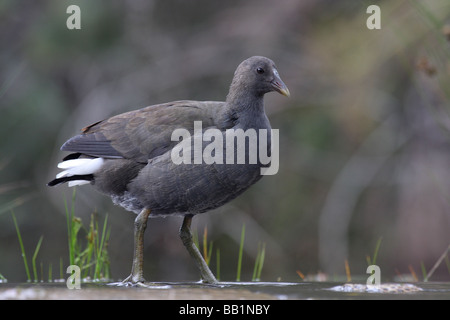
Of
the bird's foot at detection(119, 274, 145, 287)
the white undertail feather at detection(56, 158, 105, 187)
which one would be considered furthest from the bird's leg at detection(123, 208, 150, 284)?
the white undertail feather at detection(56, 158, 105, 187)

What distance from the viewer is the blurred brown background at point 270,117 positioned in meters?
8.87

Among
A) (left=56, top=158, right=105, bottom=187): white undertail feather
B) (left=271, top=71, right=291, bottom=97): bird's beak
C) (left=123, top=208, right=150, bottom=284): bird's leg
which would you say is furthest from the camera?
(left=56, top=158, right=105, bottom=187): white undertail feather

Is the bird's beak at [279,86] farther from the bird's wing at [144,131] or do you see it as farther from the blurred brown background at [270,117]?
the blurred brown background at [270,117]

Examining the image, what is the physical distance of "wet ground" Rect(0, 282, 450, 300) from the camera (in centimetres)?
362

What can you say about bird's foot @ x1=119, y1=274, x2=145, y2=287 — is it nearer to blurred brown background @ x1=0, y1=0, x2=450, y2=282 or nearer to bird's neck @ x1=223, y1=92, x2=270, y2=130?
bird's neck @ x1=223, y1=92, x2=270, y2=130

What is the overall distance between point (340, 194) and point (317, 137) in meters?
1.00

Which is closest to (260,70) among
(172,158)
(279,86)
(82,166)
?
(279,86)

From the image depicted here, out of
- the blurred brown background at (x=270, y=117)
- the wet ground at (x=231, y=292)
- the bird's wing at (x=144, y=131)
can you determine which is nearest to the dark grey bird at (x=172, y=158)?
the bird's wing at (x=144, y=131)

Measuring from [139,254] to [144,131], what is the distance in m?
0.83

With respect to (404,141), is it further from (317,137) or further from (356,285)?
(356,285)

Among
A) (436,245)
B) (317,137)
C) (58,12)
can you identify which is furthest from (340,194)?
(58,12)

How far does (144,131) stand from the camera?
478 centimetres

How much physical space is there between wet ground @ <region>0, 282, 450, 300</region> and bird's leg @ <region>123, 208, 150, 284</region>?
0.25m

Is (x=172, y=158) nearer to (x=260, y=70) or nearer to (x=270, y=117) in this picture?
(x=260, y=70)
